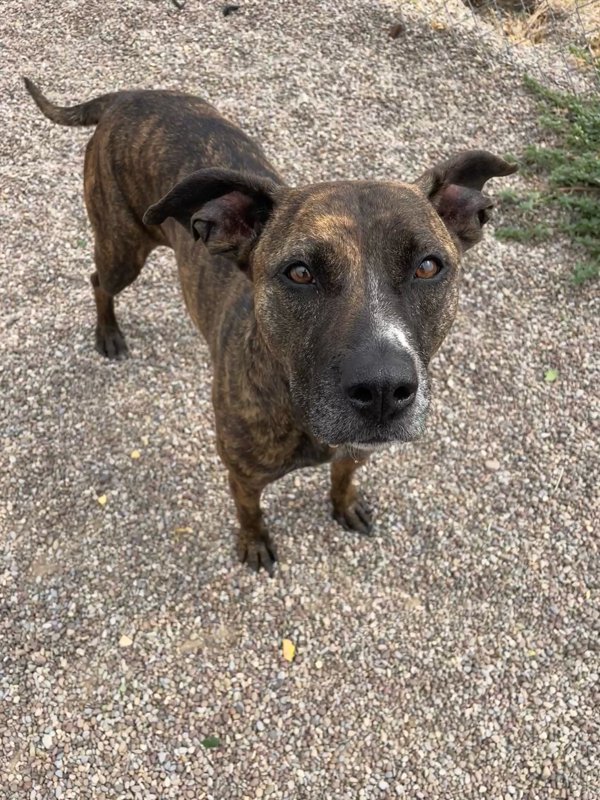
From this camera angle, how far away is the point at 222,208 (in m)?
3.09

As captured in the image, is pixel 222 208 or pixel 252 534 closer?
pixel 222 208

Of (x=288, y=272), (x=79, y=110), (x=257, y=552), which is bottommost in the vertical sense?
(x=257, y=552)

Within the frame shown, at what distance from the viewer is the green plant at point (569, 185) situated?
6062mm

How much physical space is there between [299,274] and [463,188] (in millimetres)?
996

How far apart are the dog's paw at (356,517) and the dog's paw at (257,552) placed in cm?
52

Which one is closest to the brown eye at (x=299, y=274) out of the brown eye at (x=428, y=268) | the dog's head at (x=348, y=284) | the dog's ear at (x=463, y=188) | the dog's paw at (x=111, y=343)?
the dog's head at (x=348, y=284)

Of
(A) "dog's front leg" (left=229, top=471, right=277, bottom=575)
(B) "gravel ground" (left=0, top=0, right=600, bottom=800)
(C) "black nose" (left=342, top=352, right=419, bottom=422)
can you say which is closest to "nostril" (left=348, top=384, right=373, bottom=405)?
(C) "black nose" (left=342, top=352, right=419, bottom=422)

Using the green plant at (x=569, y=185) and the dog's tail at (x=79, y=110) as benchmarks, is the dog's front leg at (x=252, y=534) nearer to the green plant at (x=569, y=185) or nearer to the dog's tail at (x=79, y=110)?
the dog's tail at (x=79, y=110)

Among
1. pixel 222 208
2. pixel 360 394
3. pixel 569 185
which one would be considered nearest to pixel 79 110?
pixel 222 208

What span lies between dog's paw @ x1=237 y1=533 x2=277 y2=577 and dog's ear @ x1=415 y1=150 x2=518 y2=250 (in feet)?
7.26

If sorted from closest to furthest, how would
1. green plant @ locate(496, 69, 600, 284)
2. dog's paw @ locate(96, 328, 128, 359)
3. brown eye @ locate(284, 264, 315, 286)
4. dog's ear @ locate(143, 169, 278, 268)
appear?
1. brown eye @ locate(284, 264, 315, 286)
2. dog's ear @ locate(143, 169, 278, 268)
3. dog's paw @ locate(96, 328, 128, 359)
4. green plant @ locate(496, 69, 600, 284)

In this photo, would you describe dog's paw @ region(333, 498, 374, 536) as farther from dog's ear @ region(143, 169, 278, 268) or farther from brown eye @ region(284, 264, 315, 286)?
brown eye @ region(284, 264, 315, 286)

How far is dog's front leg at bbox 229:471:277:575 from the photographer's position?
3.88 metres

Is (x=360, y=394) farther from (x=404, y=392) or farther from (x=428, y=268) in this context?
(x=428, y=268)
